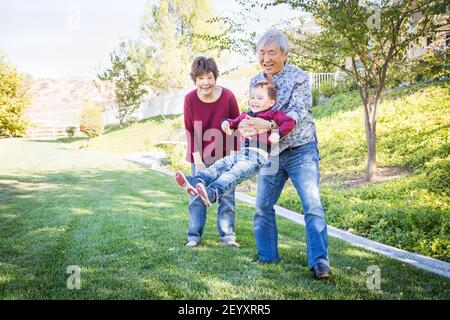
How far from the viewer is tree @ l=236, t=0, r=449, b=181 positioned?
299 inches

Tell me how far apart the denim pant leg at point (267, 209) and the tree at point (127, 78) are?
26356 mm

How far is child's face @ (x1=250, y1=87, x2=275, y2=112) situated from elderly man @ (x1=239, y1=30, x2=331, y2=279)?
0.08 meters

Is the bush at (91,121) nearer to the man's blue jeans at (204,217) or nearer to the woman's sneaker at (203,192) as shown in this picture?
the man's blue jeans at (204,217)

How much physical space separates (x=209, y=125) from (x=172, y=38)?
24.3 m

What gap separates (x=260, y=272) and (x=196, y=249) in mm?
990

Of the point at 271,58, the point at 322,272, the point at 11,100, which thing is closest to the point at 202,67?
the point at 271,58

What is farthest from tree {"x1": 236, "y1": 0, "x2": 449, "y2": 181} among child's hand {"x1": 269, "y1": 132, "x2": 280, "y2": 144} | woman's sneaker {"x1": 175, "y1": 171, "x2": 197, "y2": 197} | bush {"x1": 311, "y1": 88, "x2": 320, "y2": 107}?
bush {"x1": 311, "y1": 88, "x2": 320, "y2": 107}

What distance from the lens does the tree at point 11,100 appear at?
A: 23378 millimetres

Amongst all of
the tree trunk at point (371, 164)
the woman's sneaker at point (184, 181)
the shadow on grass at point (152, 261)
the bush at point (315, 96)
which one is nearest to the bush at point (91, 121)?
the bush at point (315, 96)

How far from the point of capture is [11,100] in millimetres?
23531

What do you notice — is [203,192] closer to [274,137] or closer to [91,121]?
[274,137]

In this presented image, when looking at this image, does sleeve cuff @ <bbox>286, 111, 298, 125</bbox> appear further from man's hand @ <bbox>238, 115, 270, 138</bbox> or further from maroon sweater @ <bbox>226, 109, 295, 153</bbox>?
man's hand @ <bbox>238, 115, 270, 138</bbox>

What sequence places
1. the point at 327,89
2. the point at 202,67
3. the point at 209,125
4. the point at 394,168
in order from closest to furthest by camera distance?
the point at 202,67, the point at 209,125, the point at 394,168, the point at 327,89
